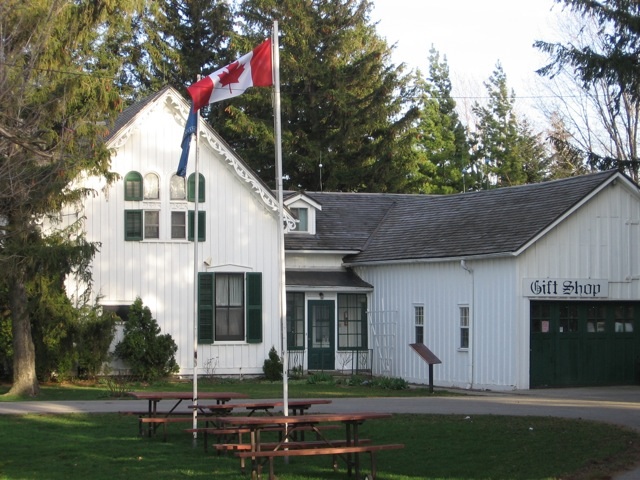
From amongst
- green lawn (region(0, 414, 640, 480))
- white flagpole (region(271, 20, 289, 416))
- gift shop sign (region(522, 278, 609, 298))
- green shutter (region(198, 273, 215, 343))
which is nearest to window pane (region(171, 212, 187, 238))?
green shutter (region(198, 273, 215, 343))

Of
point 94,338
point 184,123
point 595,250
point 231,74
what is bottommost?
point 94,338

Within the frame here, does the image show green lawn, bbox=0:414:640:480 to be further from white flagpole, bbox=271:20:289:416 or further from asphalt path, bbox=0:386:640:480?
asphalt path, bbox=0:386:640:480

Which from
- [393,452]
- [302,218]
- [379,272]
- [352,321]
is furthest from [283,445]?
[302,218]

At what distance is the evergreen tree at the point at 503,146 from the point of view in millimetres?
60312

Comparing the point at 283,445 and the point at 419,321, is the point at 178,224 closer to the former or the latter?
the point at 419,321

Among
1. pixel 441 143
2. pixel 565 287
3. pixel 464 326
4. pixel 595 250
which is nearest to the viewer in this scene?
pixel 565 287

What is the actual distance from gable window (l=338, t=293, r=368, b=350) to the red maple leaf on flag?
734 inches

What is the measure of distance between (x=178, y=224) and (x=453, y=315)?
334 inches

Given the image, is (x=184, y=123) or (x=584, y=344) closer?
(x=584, y=344)

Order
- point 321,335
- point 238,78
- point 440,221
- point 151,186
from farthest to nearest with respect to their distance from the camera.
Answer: point 321,335
point 440,221
point 151,186
point 238,78

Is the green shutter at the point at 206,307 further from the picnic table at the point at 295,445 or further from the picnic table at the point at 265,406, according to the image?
the picnic table at the point at 295,445

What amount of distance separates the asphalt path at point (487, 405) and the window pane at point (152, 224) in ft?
25.3

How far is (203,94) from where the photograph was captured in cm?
1581

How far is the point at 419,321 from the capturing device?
31.5 meters
